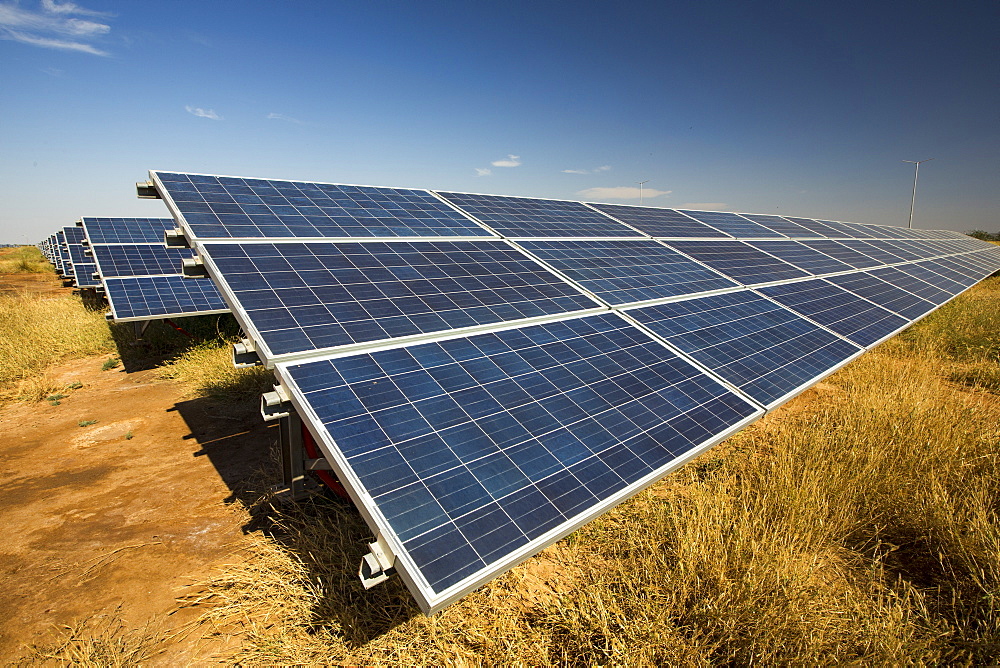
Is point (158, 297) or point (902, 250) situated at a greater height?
point (158, 297)

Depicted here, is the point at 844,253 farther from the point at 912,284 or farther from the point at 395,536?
the point at 395,536

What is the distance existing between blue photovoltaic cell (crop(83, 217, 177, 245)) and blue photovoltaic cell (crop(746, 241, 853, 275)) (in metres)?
21.9

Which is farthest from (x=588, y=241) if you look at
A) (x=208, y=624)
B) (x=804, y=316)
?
(x=208, y=624)

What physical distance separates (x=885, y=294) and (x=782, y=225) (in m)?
11.5

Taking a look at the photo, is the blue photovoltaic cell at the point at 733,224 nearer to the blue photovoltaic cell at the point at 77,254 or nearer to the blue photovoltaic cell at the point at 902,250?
the blue photovoltaic cell at the point at 902,250

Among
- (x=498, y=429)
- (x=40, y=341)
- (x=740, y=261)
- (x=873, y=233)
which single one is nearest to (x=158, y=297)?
(x=40, y=341)

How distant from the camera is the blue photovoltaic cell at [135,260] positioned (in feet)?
46.5

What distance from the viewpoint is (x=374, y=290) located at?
19.3ft

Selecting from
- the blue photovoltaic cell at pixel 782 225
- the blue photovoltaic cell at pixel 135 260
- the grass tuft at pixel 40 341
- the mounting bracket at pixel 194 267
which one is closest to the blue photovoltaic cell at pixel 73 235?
the grass tuft at pixel 40 341

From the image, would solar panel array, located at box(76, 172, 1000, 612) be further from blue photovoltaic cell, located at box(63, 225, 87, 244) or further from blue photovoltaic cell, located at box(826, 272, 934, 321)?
blue photovoltaic cell, located at box(63, 225, 87, 244)

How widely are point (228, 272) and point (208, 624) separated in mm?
→ 3798

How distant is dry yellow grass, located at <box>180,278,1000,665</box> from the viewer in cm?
414

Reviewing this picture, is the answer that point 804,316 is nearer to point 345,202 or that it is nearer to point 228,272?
point 345,202

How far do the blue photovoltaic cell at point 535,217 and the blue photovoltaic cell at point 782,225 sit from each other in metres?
12.3
